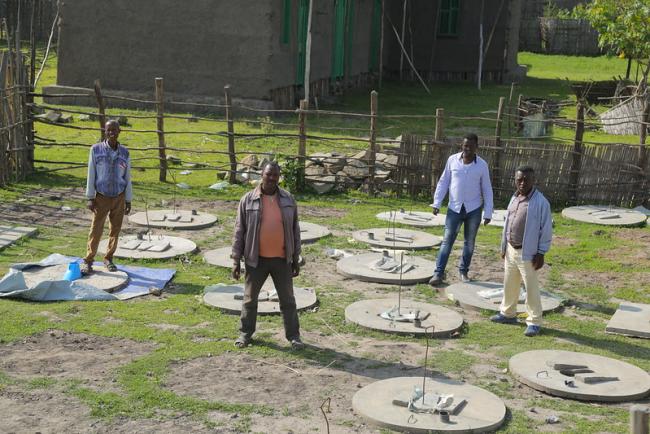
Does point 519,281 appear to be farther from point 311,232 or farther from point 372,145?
point 372,145

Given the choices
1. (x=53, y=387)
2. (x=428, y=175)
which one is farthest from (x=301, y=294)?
(x=428, y=175)

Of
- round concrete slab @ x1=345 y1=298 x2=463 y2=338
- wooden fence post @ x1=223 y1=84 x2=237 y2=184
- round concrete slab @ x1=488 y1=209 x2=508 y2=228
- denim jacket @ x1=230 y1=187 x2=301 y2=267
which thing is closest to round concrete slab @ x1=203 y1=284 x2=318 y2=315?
round concrete slab @ x1=345 y1=298 x2=463 y2=338

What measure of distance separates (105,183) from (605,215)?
8.12 m

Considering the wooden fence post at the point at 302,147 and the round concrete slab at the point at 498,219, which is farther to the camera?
the wooden fence post at the point at 302,147

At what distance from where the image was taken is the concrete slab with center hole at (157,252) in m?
12.1

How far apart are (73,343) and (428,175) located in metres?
8.68

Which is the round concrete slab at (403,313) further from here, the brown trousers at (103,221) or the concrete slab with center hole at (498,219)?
the concrete slab with center hole at (498,219)

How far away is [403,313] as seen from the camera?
10102mm

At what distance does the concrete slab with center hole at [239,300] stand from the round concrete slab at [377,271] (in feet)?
3.23

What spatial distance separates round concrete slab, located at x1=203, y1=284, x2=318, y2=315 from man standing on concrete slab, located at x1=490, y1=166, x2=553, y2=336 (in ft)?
7.03

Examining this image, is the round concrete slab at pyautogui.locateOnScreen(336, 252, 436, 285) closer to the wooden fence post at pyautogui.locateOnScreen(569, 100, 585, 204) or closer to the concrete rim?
the concrete rim

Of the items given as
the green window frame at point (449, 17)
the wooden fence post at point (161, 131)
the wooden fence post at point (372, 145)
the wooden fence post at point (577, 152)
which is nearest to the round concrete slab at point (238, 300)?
the wooden fence post at point (372, 145)

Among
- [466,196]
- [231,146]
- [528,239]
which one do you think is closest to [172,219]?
[231,146]

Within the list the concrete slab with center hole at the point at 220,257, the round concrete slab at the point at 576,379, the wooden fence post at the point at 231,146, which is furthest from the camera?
the wooden fence post at the point at 231,146
